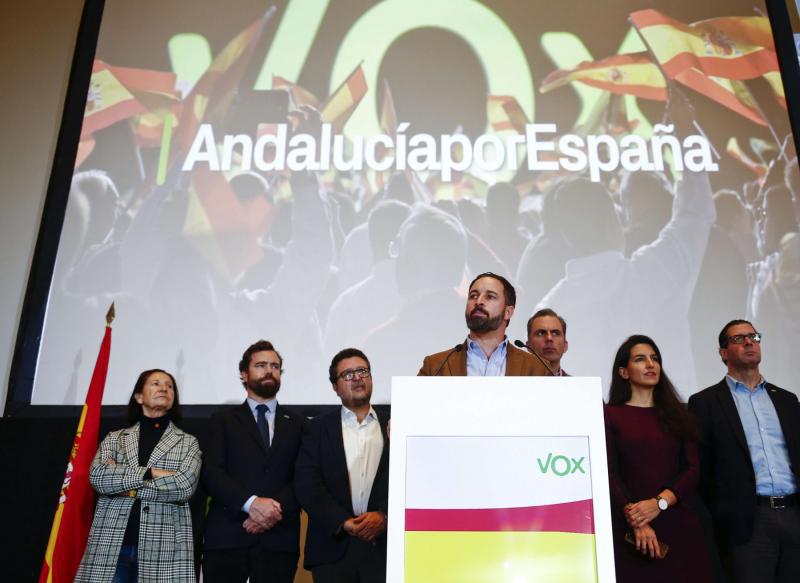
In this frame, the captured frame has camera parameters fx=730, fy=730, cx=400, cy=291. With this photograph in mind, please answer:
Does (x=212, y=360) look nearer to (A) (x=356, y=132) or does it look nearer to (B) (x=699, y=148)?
(A) (x=356, y=132)

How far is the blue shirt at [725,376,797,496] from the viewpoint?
114 inches

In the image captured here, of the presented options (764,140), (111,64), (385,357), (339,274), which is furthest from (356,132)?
(764,140)

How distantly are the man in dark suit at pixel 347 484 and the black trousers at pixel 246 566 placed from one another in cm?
21

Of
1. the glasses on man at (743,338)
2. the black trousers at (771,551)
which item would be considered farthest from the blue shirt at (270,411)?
the glasses on man at (743,338)

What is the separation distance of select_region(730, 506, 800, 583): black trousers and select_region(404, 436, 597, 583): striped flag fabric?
1623 mm

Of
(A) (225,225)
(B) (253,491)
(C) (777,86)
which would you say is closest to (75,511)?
(B) (253,491)

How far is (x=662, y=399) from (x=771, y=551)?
2.23 feet

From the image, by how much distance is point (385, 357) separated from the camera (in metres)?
3.80

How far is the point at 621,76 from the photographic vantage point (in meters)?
4.24

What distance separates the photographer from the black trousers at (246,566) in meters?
Result: 2.90

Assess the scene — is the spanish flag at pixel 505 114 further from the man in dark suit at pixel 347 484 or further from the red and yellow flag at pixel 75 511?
the red and yellow flag at pixel 75 511

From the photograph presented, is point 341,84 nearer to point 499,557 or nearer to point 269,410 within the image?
point 269,410

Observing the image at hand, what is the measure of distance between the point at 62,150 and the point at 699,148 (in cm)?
365

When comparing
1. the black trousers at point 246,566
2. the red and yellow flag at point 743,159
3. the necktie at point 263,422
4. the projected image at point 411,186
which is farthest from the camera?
the red and yellow flag at point 743,159
